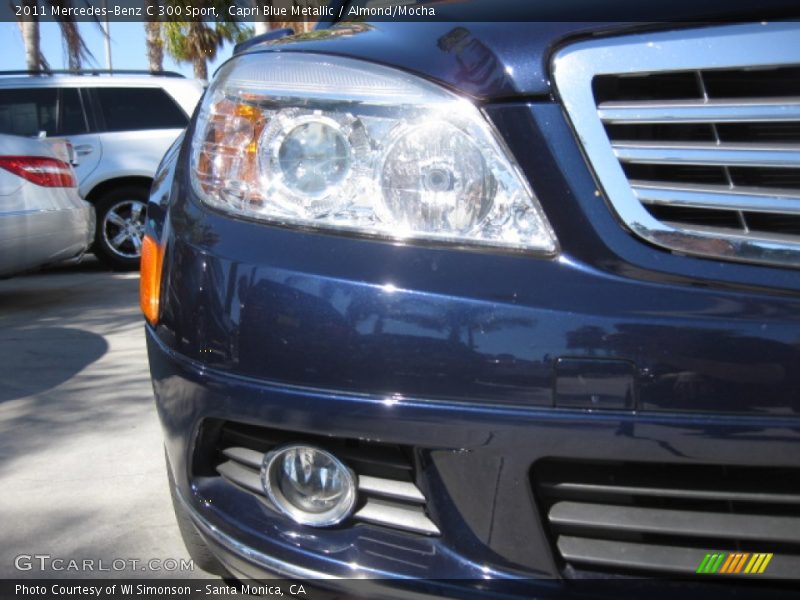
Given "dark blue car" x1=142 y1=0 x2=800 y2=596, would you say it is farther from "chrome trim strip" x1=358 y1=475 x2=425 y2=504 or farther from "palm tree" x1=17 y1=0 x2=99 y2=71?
"palm tree" x1=17 y1=0 x2=99 y2=71

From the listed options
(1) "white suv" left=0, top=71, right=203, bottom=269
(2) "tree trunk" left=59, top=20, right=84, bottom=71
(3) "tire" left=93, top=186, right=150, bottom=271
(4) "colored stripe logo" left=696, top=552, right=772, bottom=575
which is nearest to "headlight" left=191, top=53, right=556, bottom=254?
(4) "colored stripe logo" left=696, top=552, right=772, bottom=575

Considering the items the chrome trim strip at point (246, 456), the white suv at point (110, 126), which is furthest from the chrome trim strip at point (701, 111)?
the white suv at point (110, 126)

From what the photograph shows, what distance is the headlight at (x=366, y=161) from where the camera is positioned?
1510 mm

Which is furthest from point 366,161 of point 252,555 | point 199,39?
point 199,39

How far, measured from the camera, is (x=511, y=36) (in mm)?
1535

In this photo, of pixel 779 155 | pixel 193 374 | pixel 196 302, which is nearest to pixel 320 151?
pixel 196 302

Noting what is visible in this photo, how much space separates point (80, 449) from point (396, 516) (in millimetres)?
2003

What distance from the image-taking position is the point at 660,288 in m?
1.38

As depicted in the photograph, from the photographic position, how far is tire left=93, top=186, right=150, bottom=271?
27.3 ft

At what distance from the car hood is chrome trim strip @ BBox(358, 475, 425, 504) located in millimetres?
671

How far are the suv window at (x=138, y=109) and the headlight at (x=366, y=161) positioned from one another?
7385 mm

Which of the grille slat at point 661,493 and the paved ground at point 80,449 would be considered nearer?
the grille slat at point 661,493

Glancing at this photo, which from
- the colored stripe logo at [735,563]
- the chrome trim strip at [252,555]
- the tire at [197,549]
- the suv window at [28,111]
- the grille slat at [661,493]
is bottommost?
the tire at [197,549]

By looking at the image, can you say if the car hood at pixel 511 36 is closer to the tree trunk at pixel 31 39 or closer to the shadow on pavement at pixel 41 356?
the shadow on pavement at pixel 41 356
